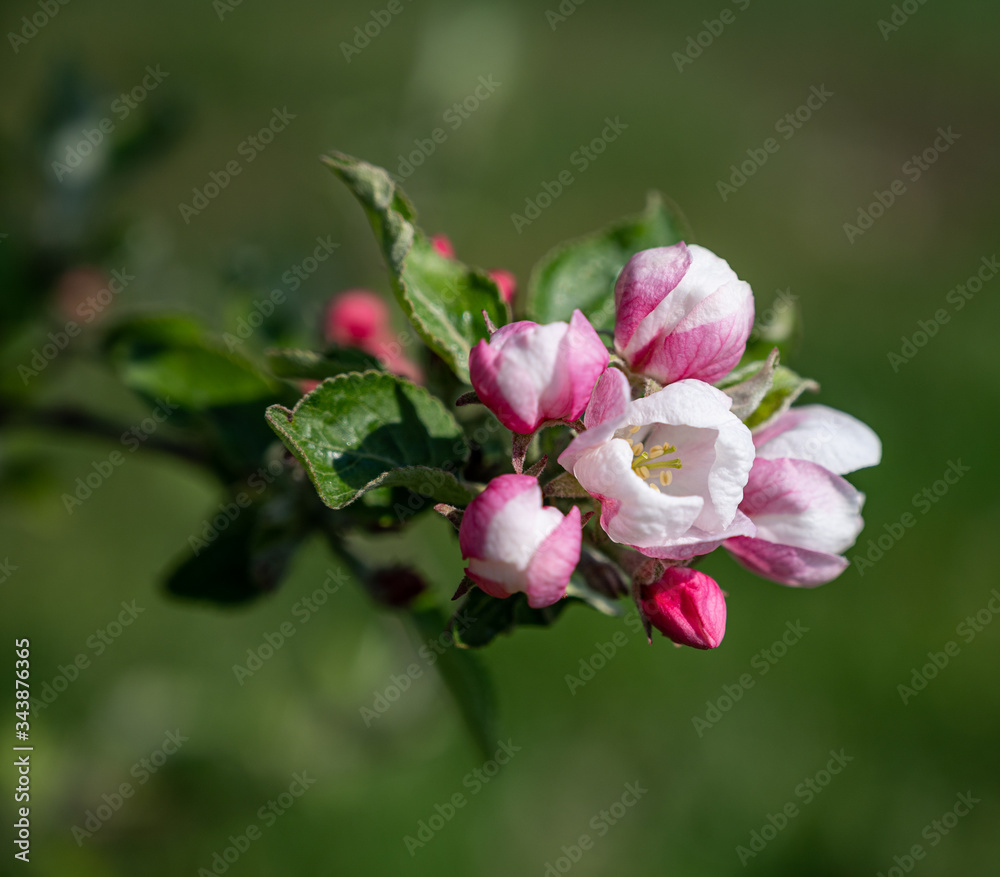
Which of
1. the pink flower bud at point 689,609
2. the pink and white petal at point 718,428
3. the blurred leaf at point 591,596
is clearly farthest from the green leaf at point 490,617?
the pink and white petal at point 718,428

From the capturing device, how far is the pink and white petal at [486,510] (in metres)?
0.84

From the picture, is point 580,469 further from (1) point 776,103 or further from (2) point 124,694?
(1) point 776,103

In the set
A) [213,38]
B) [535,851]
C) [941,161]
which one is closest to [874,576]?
[535,851]

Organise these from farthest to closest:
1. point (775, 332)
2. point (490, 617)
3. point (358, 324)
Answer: point (358, 324)
point (775, 332)
point (490, 617)

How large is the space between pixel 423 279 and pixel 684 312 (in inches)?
13.9

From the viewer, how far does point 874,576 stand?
13.3ft

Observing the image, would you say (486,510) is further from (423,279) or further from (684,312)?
(423,279)

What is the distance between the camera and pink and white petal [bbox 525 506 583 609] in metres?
0.84

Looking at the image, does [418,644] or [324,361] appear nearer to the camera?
[324,361]

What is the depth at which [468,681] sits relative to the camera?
130 centimetres

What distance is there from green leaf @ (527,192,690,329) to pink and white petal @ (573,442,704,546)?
405mm

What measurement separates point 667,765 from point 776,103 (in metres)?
6.12

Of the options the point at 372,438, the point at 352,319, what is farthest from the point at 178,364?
the point at 372,438

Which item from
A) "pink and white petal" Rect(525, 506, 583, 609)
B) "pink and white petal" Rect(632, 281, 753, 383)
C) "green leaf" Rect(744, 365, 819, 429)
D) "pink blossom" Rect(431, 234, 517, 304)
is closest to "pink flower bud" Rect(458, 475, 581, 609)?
"pink and white petal" Rect(525, 506, 583, 609)
